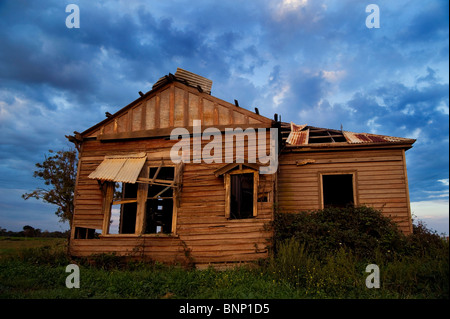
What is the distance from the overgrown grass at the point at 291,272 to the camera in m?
8.05

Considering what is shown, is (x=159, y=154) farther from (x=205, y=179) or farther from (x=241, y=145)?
(x=241, y=145)

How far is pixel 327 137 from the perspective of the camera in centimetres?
1527

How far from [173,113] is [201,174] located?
291 centimetres

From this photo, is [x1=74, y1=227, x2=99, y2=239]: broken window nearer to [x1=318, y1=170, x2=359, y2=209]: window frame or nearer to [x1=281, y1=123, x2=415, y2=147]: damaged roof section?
[x1=281, y1=123, x2=415, y2=147]: damaged roof section

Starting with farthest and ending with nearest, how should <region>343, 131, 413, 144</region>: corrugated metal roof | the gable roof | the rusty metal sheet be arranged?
the rusty metal sheet
<region>343, 131, 413, 144</region>: corrugated metal roof
the gable roof

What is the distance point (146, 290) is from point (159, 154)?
561 centimetres

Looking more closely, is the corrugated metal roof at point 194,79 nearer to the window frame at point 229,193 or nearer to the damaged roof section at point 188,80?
the damaged roof section at point 188,80

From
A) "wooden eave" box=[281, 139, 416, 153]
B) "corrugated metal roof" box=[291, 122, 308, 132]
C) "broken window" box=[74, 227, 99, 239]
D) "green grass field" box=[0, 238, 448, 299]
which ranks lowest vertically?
"green grass field" box=[0, 238, 448, 299]

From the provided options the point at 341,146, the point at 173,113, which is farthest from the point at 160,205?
the point at 341,146

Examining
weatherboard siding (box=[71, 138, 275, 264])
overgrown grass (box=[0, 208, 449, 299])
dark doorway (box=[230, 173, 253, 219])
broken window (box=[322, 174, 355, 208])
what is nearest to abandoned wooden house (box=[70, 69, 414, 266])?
weatherboard siding (box=[71, 138, 275, 264])

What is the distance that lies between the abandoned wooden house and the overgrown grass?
2.87 feet

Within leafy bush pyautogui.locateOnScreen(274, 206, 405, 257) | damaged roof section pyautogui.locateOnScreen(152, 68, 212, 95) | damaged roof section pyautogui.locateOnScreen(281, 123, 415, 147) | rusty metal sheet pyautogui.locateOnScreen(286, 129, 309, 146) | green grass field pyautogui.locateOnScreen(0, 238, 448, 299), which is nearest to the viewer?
green grass field pyautogui.locateOnScreen(0, 238, 448, 299)

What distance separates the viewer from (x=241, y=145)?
11953mm

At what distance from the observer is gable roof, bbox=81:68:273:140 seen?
12406mm
